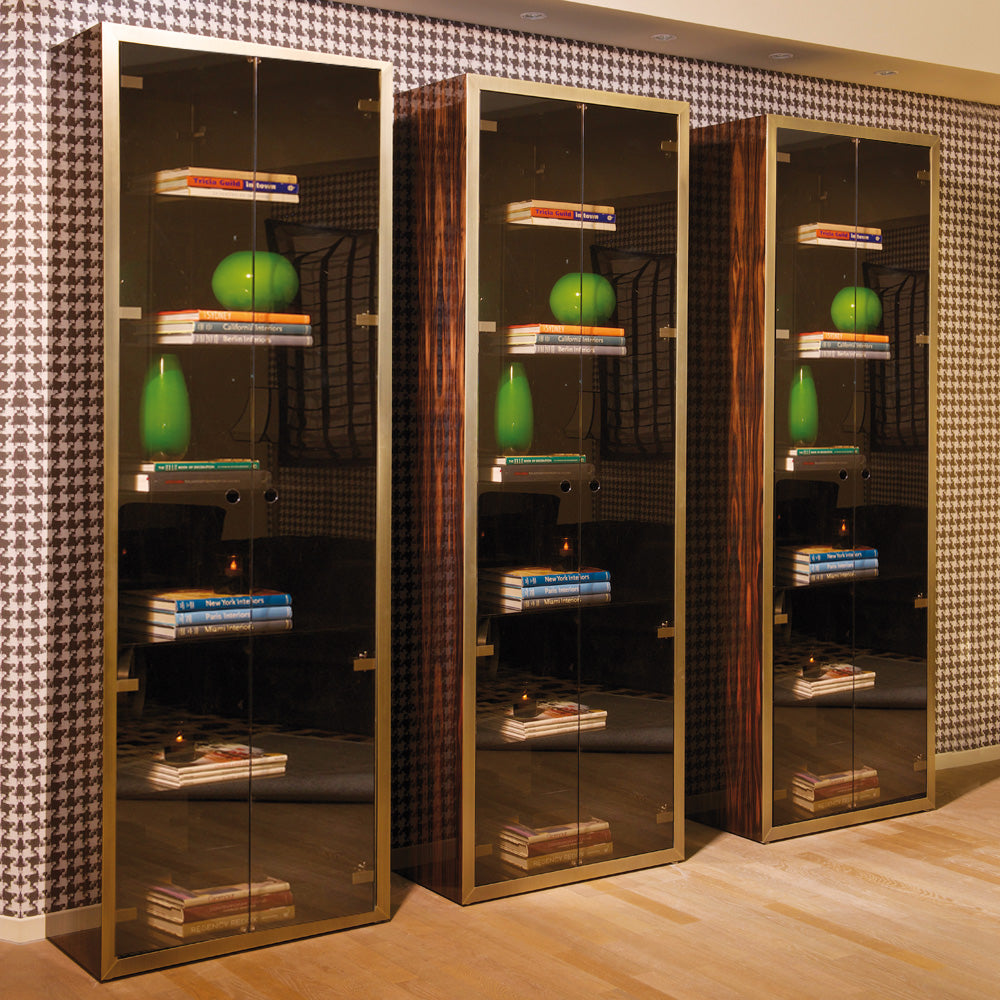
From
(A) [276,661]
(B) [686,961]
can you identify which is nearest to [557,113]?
(A) [276,661]

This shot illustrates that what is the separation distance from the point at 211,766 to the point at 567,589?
1.27 meters

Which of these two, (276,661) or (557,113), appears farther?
(557,113)

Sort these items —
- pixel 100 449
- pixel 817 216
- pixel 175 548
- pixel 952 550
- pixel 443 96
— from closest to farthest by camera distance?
pixel 175 548, pixel 100 449, pixel 443 96, pixel 817 216, pixel 952 550

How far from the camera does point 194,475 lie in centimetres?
365

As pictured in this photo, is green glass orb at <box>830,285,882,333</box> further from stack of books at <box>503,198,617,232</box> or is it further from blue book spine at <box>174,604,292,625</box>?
blue book spine at <box>174,604,292,625</box>

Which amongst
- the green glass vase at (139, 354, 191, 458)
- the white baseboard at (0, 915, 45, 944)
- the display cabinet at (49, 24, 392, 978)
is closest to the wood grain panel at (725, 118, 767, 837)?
the display cabinet at (49, 24, 392, 978)

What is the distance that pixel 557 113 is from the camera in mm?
4152

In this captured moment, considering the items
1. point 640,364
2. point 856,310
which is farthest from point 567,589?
point 856,310

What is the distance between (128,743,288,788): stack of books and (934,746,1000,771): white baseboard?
131 inches

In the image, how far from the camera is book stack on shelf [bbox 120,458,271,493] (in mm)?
3553

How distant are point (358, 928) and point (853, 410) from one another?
2.55m

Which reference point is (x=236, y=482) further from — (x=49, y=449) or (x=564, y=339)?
(x=564, y=339)

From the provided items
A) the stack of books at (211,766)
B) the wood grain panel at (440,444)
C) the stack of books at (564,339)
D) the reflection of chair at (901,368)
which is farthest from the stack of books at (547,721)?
the reflection of chair at (901,368)

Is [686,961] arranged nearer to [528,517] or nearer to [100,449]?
[528,517]
